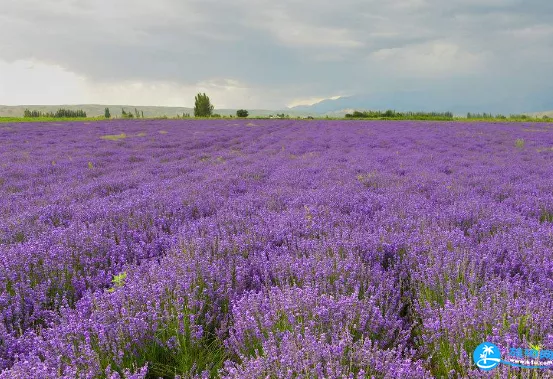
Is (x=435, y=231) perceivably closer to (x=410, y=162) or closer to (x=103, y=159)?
(x=410, y=162)

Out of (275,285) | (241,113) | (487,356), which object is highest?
(241,113)

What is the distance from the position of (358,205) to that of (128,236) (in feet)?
8.97

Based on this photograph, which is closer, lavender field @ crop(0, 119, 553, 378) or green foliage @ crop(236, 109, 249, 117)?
lavender field @ crop(0, 119, 553, 378)

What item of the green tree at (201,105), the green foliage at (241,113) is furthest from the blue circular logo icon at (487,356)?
the green tree at (201,105)

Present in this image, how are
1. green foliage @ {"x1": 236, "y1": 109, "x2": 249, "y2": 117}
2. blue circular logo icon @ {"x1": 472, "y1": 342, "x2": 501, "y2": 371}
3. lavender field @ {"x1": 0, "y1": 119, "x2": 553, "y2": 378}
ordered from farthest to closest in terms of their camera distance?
1. green foliage @ {"x1": 236, "y1": 109, "x2": 249, "y2": 117}
2. lavender field @ {"x1": 0, "y1": 119, "x2": 553, "y2": 378}
3. blue circular logo icon @ {"x1": 472, "y1": 342, "x2": 501, "y2": 371}

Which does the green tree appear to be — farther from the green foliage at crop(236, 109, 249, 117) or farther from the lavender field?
the lavender field

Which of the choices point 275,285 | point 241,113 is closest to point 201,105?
point 241,113

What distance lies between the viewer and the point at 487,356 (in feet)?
4.71

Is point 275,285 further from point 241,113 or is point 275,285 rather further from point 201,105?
point 201,105

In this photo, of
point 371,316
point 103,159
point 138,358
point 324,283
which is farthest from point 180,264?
point 103,159

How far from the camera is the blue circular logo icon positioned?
1.38 metres

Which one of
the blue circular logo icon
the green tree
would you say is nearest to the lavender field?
the blue circular logo icon

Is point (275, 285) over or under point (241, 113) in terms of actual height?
under

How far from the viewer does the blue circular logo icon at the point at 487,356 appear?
138cm
